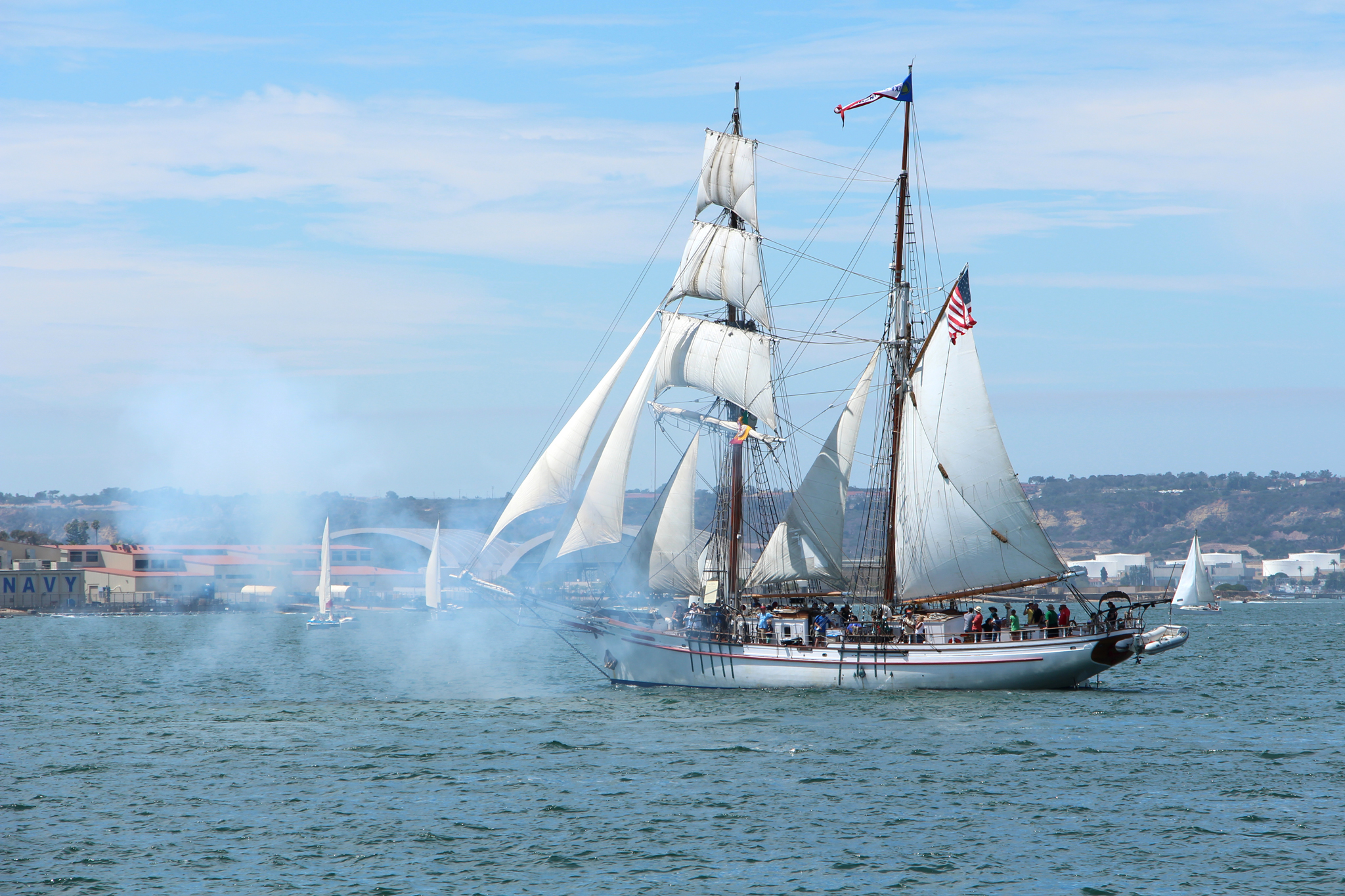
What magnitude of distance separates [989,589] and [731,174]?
70.9ft

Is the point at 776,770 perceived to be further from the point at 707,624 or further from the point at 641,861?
the point at 707,624

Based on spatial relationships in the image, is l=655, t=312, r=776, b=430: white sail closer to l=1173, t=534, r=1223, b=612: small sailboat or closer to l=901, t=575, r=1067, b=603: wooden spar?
l=901, t=575, r=1067, b=603: wooden spar

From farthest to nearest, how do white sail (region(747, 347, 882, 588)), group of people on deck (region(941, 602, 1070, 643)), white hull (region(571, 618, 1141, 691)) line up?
white sail (region(747, 347, 882, 588)) < group of people on deck (region(941, 602, 1070, 643)) < white hull (region(571, 618, 1141, 691))

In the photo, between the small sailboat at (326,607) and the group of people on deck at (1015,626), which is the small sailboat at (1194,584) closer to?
the small sailboat at (326,607)

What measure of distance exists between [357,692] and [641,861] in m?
36.6

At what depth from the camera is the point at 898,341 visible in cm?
5759

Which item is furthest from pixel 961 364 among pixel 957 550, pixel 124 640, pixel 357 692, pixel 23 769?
pixel 124 640

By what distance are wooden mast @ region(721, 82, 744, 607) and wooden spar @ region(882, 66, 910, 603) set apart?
6.30 m

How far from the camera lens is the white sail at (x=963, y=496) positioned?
173ft

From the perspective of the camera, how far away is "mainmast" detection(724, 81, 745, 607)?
58469 millimetres

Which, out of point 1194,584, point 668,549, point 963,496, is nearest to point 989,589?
point 963,496

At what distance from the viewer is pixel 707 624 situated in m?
55.2

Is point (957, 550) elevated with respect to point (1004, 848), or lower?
elevated

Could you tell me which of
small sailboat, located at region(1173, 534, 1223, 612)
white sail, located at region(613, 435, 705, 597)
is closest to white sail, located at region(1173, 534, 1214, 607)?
small sailboat, located at region(1173, 534, 1223, 612)
